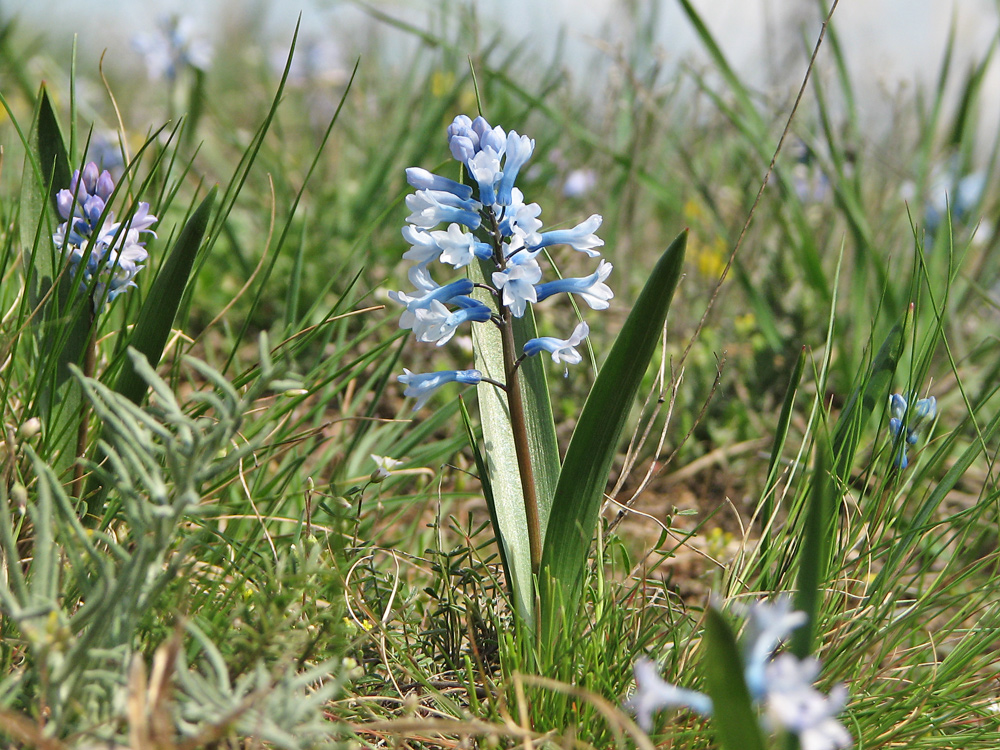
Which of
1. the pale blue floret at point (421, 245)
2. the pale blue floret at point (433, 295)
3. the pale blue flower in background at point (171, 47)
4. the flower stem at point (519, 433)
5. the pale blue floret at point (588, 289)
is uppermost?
the pale blue flower in background at point (171, 47)

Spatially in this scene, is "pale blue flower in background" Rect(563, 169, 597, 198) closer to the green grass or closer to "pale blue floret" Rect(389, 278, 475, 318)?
the green grass

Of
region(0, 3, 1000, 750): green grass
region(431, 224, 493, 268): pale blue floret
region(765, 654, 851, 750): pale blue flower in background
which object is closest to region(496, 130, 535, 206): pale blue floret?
region(431, 224, 493, 268): pale blue floret

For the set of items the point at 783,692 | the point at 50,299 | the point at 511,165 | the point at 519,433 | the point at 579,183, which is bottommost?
the point at 783,692

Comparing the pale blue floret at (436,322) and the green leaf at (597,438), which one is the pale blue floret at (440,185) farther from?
the green leaf at (597,438)

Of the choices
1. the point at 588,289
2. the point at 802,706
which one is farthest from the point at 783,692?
the point at 588,289

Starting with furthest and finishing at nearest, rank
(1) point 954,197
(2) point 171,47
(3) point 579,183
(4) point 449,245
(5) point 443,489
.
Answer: (2) point 171,47
(3) point 579,183
(1) point 954,197
(5) point 443,489
(4) point 449,245

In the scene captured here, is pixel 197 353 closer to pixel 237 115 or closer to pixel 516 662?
pixel 516 662

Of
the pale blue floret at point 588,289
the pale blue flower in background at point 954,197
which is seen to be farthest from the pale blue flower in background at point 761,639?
the pale blue flower in background at point 954,197

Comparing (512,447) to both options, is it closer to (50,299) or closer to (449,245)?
(449,245)
